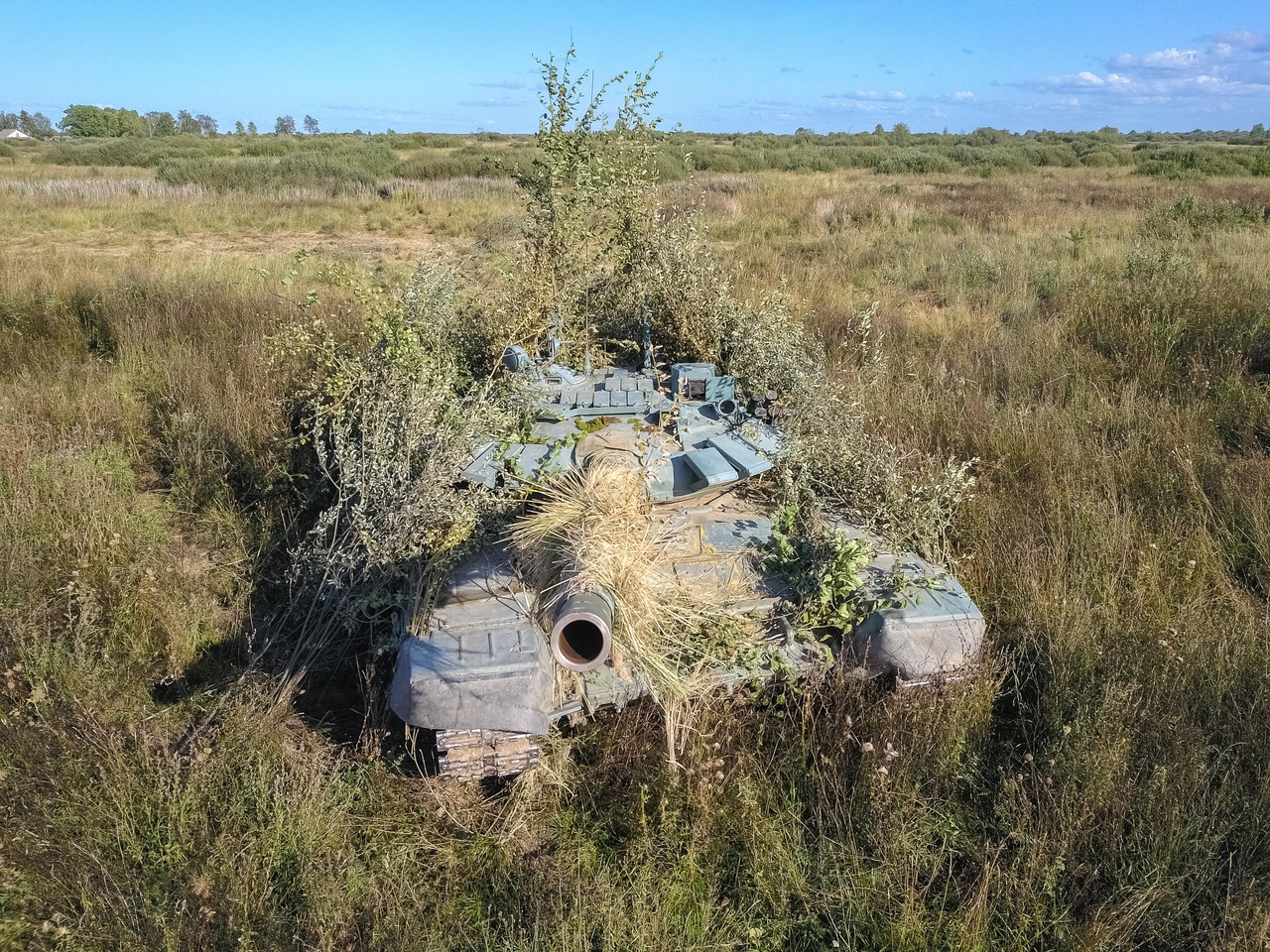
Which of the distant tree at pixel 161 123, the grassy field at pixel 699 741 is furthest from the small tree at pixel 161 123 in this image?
the grassy field at pixel 699 741

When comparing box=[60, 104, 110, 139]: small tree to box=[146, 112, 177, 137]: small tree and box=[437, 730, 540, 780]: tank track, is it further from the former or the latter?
box=[437, 730, 540, 780]: tank track

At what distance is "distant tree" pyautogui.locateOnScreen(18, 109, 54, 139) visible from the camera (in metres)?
61.9

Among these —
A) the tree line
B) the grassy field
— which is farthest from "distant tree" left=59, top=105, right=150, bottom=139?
the grassy field

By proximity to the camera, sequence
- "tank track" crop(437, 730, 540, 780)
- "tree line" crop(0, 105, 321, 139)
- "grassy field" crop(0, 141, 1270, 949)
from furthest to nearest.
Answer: "tree line" crop(0, 105, 321, 139) < "tank track" crop(437, 730, 540, 780) < "grassy field" crop(0, 141, 1270, 949)

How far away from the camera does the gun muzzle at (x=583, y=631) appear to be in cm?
285

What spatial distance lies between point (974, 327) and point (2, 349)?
10.4 metres

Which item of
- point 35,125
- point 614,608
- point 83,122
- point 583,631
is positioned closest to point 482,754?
point 583,631

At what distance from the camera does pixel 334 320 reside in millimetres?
8539

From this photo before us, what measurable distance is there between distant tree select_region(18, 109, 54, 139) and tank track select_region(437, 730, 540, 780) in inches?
2922

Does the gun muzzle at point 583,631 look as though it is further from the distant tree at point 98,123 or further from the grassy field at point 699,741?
the distant tree at point 98,123

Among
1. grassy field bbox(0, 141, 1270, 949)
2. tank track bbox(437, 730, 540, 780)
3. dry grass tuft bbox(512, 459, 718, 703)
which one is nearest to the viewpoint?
grassy field bbox(0, 141, 1270, 949)

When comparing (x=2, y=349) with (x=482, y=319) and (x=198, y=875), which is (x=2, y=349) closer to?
(x=482, y=319)

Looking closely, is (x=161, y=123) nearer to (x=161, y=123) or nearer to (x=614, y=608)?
(x=161, y=123)

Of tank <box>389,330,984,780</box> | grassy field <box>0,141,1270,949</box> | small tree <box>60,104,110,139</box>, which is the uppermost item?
small tree <box>60,104,110,139</box>
